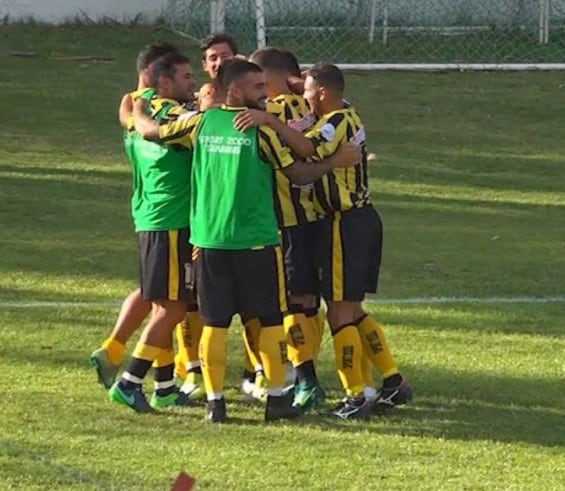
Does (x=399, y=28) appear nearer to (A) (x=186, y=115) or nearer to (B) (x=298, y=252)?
(B) (x=298, y=252)

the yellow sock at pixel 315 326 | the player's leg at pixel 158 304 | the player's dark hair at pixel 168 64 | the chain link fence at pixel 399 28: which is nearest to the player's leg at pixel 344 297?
the yellow sock at pixel 315 326

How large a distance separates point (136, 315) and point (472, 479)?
207 centimetres

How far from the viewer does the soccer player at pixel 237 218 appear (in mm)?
6945

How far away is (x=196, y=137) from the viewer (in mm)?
7012

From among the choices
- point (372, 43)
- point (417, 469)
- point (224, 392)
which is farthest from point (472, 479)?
point (372, 43)

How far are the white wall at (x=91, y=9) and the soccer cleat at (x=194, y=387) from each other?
51.1 feet

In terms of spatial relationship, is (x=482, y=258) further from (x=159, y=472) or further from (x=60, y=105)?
(x=60, y=105)

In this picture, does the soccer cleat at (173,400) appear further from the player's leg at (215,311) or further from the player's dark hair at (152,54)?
the player's dark hair at (152,54)

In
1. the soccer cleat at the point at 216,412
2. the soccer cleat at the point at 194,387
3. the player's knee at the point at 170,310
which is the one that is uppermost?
the player's knee at the point at 170,310

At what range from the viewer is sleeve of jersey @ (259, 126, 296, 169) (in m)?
6.91

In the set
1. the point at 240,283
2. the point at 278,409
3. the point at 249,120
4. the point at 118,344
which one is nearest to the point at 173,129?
the point at 249,120

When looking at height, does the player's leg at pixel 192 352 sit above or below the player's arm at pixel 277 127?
below

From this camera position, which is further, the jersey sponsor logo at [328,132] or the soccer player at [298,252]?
the soccer player at [298,252]

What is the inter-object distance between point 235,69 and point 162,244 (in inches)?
36.7
